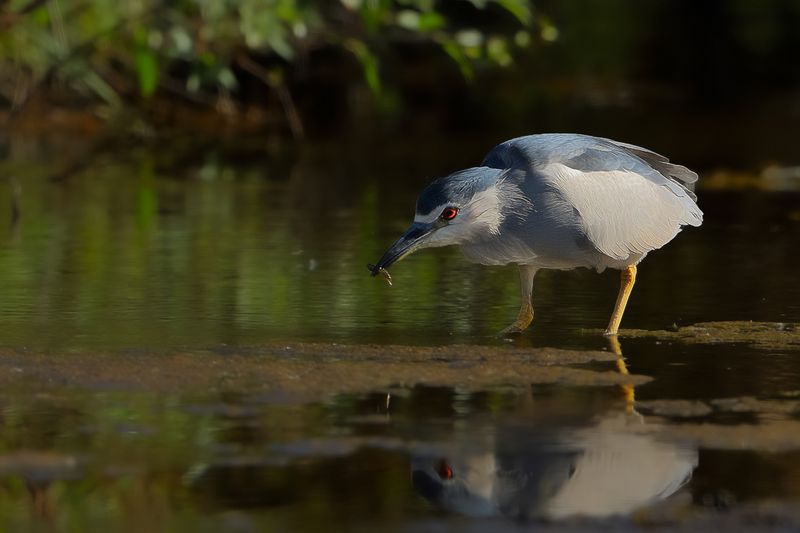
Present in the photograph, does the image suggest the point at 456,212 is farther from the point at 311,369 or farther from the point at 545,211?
the point at 311,369

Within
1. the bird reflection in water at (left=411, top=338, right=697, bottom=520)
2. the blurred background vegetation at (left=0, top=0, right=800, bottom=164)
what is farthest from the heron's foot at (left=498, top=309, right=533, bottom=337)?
the blurred background vegetation at (left=0, top=0, right=800, bottom=164)

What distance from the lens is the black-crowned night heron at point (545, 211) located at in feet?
29.2

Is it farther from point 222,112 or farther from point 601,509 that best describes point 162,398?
point 222,112

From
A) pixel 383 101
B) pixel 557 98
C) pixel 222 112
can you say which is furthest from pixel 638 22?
pixel 222 112

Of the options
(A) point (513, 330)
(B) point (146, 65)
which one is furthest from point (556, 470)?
(B) point (146, 65)

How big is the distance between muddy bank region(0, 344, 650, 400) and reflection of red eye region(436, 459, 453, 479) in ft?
3.95

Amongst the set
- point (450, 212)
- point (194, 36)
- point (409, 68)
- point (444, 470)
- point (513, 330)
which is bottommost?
point (444, 470)

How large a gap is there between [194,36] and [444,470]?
1074 cm

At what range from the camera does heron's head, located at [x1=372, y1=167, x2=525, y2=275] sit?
8867 mm

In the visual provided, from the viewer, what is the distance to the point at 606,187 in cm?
929

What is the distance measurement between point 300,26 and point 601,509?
9.73 metres

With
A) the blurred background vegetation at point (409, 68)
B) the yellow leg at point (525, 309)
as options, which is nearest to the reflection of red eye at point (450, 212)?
the yellow leg at point (525, 309)

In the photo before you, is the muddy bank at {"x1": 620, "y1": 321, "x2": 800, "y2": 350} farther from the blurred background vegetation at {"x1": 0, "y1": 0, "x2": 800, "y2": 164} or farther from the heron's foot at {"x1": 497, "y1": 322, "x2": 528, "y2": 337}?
the blurred background vegetation at {"x1": 0, "y1": 0, "x2": 800, "y2": 164}

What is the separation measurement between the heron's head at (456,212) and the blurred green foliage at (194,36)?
12.3 feet
